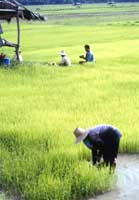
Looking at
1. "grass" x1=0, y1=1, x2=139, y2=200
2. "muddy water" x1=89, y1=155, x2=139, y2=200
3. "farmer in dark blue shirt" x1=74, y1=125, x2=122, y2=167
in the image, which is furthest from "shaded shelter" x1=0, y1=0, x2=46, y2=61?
"farmer in dark blue shirt" x1=74, y1=125, x2=122, y2=167

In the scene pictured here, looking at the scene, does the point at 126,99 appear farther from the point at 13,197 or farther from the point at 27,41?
the point at 27,41

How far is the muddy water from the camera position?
19.1ft

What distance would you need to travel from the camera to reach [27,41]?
26.2m

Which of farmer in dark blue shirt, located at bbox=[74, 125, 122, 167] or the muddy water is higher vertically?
farmer in dark blue shirt, located at bbox=[74, 125, 122, 167]

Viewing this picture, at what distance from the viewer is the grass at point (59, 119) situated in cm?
591

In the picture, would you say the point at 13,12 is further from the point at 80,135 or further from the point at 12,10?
the point at 80,135

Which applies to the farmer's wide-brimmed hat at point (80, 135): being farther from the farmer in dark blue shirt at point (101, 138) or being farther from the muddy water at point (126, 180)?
the muddy water at point (126, 180)

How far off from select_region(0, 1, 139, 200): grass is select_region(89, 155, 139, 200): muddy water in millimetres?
135

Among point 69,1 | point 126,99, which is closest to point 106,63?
point 126,99

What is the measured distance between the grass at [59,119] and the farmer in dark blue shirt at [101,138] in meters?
0.23

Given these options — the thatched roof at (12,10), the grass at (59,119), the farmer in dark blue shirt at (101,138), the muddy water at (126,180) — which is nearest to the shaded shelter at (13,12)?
the thatched roof at (12,10)

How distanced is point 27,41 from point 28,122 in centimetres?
1827

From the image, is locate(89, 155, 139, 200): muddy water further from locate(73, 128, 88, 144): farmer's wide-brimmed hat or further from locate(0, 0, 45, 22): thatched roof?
locate(0, 0, 45, 22): thatched roof

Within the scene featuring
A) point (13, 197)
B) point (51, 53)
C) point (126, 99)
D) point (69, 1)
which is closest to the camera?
point (13, 197)
